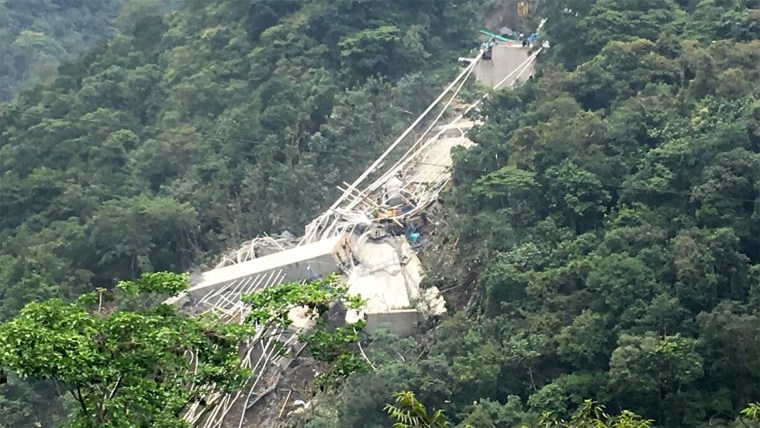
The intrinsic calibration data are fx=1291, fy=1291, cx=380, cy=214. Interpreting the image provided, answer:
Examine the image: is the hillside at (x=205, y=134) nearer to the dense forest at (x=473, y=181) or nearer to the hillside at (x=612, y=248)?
the dense forest at (x=473, y=181)

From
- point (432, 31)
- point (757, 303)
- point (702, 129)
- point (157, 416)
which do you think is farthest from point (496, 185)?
point (157, 416)

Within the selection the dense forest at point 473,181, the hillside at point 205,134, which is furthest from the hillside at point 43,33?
the hillside at point 205,134

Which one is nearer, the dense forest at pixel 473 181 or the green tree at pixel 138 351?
the green tree at pixel 138 351

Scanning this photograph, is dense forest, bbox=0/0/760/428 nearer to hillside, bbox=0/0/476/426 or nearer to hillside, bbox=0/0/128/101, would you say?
hillside, bbox=0/0/476/426

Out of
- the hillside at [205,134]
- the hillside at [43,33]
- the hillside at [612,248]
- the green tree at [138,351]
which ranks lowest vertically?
the hillside at [43,33]

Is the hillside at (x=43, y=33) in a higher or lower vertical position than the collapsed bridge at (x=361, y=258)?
lower

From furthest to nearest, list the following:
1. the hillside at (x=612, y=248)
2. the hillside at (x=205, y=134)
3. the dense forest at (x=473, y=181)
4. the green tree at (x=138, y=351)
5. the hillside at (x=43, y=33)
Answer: the hillside at (x=43, y=33) < the hillside at (x=205, y=134) < the dense forest at (x=473, y=181) < the hillside at (x=612, y=248) < the green tree at (x=138, y=351)

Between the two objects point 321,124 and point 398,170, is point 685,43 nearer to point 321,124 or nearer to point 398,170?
point 398,170

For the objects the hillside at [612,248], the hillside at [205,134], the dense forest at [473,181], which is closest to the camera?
the hillside at [612,248]
